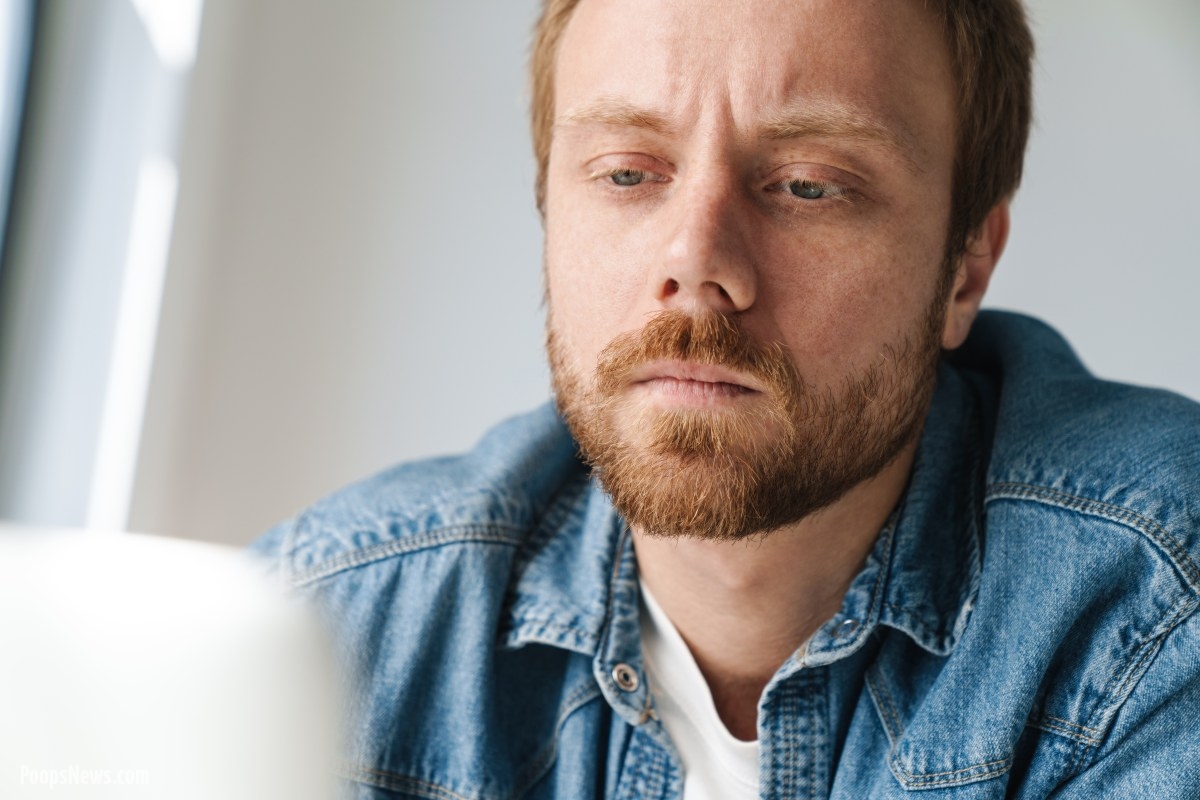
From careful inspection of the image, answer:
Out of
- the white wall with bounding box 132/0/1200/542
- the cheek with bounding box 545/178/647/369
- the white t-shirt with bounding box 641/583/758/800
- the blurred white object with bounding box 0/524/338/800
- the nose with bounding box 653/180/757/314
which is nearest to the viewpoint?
the blurred white object with bounding box 0/524/338/800

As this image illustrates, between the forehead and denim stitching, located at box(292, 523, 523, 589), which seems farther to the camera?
denim stitching, located at box(292, 523, 523, 589)

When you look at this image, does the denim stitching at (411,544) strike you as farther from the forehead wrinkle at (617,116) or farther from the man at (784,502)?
the forehead wrinkle at (617,116)

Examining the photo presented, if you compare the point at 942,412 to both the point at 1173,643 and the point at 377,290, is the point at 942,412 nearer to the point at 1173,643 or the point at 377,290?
the point at 1173,643

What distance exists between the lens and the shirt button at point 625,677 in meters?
1.37

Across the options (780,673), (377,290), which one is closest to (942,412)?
(780,673)

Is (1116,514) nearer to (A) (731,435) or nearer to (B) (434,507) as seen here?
(A) (731,435)

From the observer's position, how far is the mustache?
1.15 m

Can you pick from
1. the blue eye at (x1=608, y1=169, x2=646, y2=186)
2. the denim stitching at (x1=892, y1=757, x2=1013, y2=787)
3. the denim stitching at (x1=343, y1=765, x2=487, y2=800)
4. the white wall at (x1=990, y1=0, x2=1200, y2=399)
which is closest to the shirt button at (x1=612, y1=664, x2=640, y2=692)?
the denim stitching at (x1=343, y1=765, x2=487, y2=800)

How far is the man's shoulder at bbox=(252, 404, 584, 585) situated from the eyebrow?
Result: 479mm

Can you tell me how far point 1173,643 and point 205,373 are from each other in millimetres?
1715

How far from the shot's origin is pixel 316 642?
2.27 ft

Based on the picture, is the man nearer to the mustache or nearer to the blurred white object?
the mustache

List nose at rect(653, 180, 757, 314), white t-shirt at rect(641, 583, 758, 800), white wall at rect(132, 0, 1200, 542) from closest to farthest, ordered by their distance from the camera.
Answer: nose at rect(653, 180, 757, 314) → white t-shirt at rect(641, 583, 758, 800) → white wall at rect(132, 0, 1200, 542)

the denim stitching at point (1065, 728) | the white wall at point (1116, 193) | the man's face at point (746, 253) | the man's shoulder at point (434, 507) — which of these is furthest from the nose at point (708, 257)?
the white wall at point (1116, 193)
